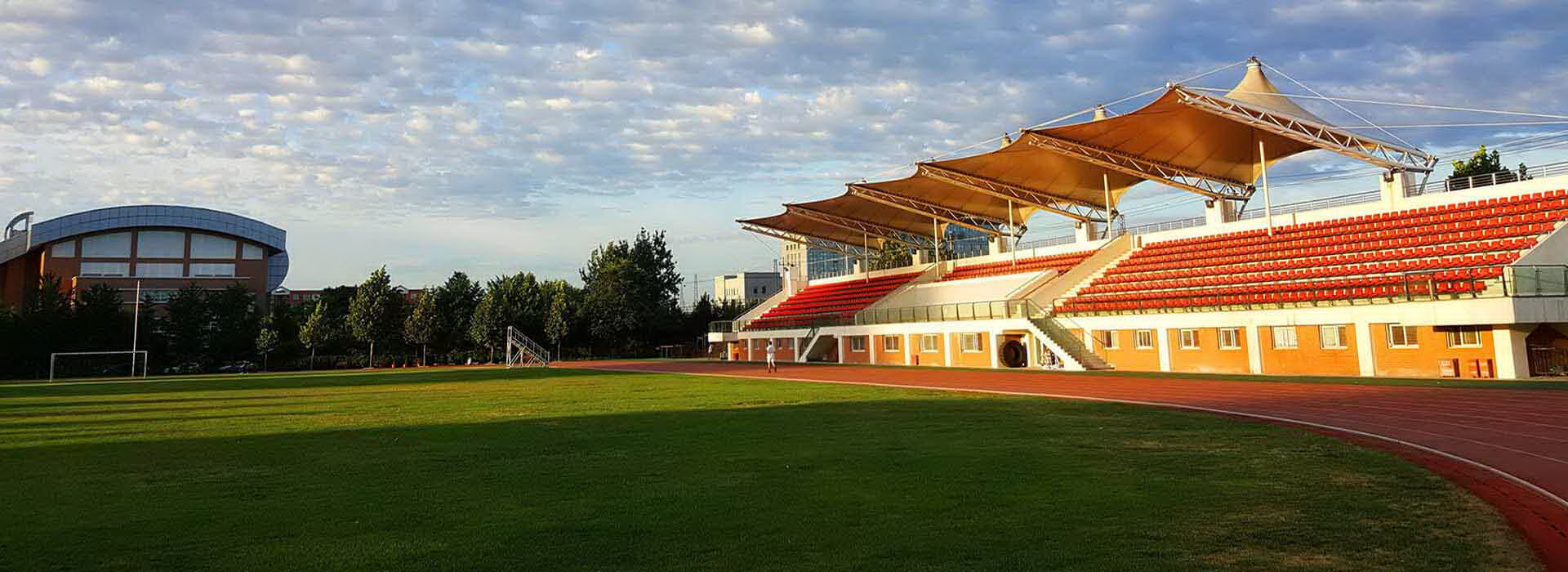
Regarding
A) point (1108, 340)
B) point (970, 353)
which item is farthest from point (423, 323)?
point (1108, 340)

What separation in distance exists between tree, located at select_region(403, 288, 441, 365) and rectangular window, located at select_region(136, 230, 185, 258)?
42914 millimetres

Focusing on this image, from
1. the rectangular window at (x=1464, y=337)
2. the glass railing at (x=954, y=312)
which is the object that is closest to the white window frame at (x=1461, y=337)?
the rectangular window at (x=1464, y=337)

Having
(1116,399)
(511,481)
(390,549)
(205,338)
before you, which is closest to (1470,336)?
(1116,399)

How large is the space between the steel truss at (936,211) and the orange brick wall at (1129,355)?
1456 cm

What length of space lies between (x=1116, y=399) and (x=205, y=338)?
216 feet

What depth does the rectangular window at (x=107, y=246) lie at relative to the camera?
86.4m

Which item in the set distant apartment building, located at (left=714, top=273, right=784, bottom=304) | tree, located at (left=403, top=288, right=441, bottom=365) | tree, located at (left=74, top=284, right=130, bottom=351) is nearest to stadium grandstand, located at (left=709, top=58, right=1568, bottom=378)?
tree, located at (left=403, top=288, right=441, bottom=365)

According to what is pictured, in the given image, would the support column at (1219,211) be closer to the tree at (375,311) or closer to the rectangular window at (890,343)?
the rectangular window at (890,343)

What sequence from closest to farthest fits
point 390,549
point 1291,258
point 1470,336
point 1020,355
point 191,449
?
point 390,549, point 191,449, point 1470,336, point 1291,258, point 1020,355

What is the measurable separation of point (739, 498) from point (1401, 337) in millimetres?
26044

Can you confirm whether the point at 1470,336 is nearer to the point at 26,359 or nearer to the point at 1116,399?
the point at 1116,399

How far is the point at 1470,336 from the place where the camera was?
2423 cm

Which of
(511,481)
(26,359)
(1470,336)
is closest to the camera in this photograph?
(511,481)

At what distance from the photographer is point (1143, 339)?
3247 cm
